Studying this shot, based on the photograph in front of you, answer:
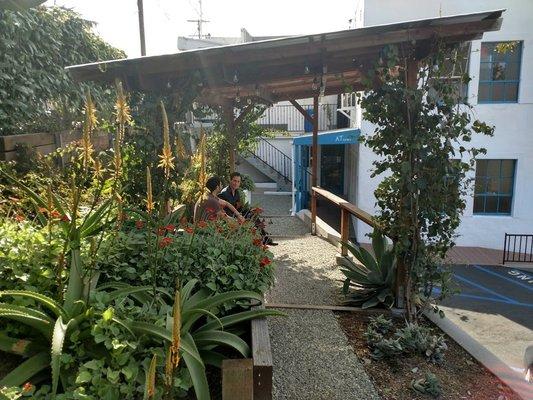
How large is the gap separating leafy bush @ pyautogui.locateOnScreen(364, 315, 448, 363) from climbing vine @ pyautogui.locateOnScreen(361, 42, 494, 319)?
1.62 feet

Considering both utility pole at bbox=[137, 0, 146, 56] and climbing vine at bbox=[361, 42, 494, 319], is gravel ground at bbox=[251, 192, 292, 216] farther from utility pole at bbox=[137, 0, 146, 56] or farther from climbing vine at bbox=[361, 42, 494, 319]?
climbing vine at bbox=[361, 42, 494, 319]

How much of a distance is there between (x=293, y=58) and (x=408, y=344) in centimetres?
310

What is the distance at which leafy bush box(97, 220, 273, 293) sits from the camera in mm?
2754

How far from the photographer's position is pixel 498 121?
40.5ft

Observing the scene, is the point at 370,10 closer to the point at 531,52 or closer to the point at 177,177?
the point at 531,52

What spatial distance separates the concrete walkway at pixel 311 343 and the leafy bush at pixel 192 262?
0.63 meters

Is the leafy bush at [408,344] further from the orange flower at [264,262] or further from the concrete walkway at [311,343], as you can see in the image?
the orange flower at [264,262]

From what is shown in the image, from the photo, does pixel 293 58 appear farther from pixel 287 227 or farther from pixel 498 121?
pixel 498 121

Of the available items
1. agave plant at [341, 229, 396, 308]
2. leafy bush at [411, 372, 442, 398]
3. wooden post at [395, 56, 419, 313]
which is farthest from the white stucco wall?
leafy bush at [411, 372, 442, 398]

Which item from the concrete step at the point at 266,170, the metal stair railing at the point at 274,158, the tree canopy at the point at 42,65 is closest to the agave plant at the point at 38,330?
the tree canopy at the point at 42,65

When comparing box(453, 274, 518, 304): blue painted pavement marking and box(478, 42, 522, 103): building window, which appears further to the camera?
box(478, 42, 522, 103): building window

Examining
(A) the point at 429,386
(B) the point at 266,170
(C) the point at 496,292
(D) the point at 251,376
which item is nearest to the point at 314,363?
(A) the point at 429,386

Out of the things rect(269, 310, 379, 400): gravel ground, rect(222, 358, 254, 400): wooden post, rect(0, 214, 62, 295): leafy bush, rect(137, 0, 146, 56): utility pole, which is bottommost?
rect(269, 310, 379, 400): gravel ground

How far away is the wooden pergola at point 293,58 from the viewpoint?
3.73m
